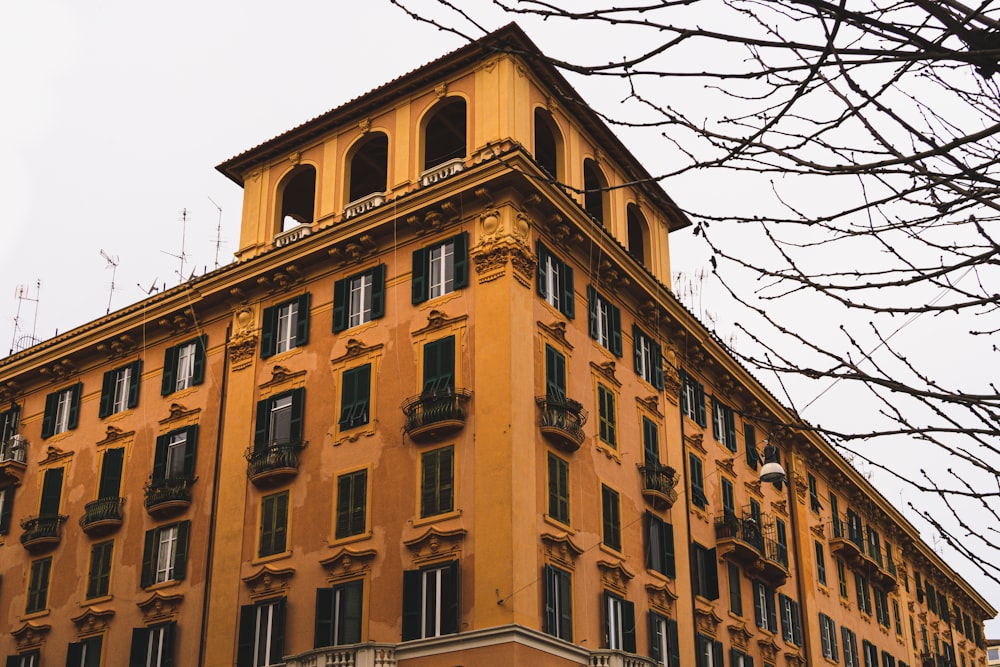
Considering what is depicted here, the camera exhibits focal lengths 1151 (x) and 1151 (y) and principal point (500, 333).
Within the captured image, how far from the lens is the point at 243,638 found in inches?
1165

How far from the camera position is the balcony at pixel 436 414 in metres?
28.2

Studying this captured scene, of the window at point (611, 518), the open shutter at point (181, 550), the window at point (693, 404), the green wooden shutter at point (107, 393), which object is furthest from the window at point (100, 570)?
the window at point (693, 404)

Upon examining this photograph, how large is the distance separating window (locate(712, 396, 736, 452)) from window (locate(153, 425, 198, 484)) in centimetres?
1733

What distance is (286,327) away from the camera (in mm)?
33688

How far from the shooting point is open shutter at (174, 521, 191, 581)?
1266 inches

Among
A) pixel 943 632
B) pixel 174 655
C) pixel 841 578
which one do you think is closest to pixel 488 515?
pixel 174 655

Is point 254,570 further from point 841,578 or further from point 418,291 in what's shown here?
point 841,578

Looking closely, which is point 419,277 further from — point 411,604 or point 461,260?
point 411,604

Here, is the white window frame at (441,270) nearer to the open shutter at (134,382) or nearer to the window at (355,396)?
the window at (355,396)

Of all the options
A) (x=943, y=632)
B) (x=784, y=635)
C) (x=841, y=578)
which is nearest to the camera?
(x=784, y=635)

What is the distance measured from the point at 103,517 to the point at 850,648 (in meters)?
29.0

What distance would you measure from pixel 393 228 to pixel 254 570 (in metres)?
9.92

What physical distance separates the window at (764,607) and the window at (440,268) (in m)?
16.2

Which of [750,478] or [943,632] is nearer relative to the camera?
[750,478]
